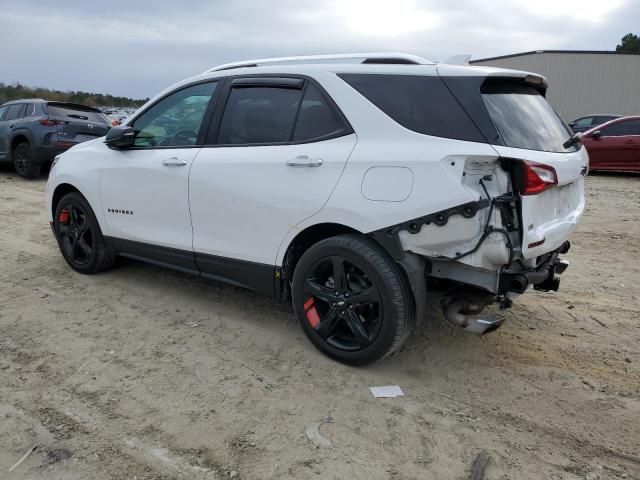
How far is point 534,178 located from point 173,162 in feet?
8.32

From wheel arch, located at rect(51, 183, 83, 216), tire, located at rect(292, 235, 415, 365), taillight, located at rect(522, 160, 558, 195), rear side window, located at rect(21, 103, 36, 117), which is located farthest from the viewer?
rear side window, located at rect(21, 103, 36, 117)

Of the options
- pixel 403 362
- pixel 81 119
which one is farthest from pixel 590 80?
pixel 403 362

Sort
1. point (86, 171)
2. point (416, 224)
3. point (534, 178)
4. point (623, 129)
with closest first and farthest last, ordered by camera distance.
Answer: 1. point (534, 178)
2. point (416, 224)
3. point (86, 171)
4. point (623, 129)

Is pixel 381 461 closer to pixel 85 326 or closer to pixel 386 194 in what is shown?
pixel 386 194

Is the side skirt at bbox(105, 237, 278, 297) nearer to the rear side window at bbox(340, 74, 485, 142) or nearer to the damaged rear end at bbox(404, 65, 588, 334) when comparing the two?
the damaged rear end at bbox(404, 65, 588, 334)

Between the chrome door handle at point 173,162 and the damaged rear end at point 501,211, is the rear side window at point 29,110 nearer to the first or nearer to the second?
the chrome door handle at point 173,162

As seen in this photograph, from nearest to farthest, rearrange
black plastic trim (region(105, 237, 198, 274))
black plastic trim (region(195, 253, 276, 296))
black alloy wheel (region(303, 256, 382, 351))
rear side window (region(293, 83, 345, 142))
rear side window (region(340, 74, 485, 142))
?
rear side window (region(340, 74, 485, 142)) < black alloy wheel (region(303, 256, 382, 351)) < rear side window (region(293, 83, 345, 142)) < black plastic trim (region(195, 253, 276, 296)) < black plastic trim (region(105, 237, 198, 274))

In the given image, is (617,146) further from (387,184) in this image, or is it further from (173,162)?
(173,162)

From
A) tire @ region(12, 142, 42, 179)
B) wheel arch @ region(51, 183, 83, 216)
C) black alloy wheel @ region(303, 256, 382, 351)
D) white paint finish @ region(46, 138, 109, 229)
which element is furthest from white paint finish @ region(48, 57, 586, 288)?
tire @ region(12, 142, 42, 179)

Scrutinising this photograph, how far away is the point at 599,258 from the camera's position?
19.5 feet

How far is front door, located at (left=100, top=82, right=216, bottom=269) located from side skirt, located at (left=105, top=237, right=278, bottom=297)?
0.01 m

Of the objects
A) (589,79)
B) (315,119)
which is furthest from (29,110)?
(589,79)

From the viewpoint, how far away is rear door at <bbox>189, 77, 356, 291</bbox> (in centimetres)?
338

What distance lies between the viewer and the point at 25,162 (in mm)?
11344
